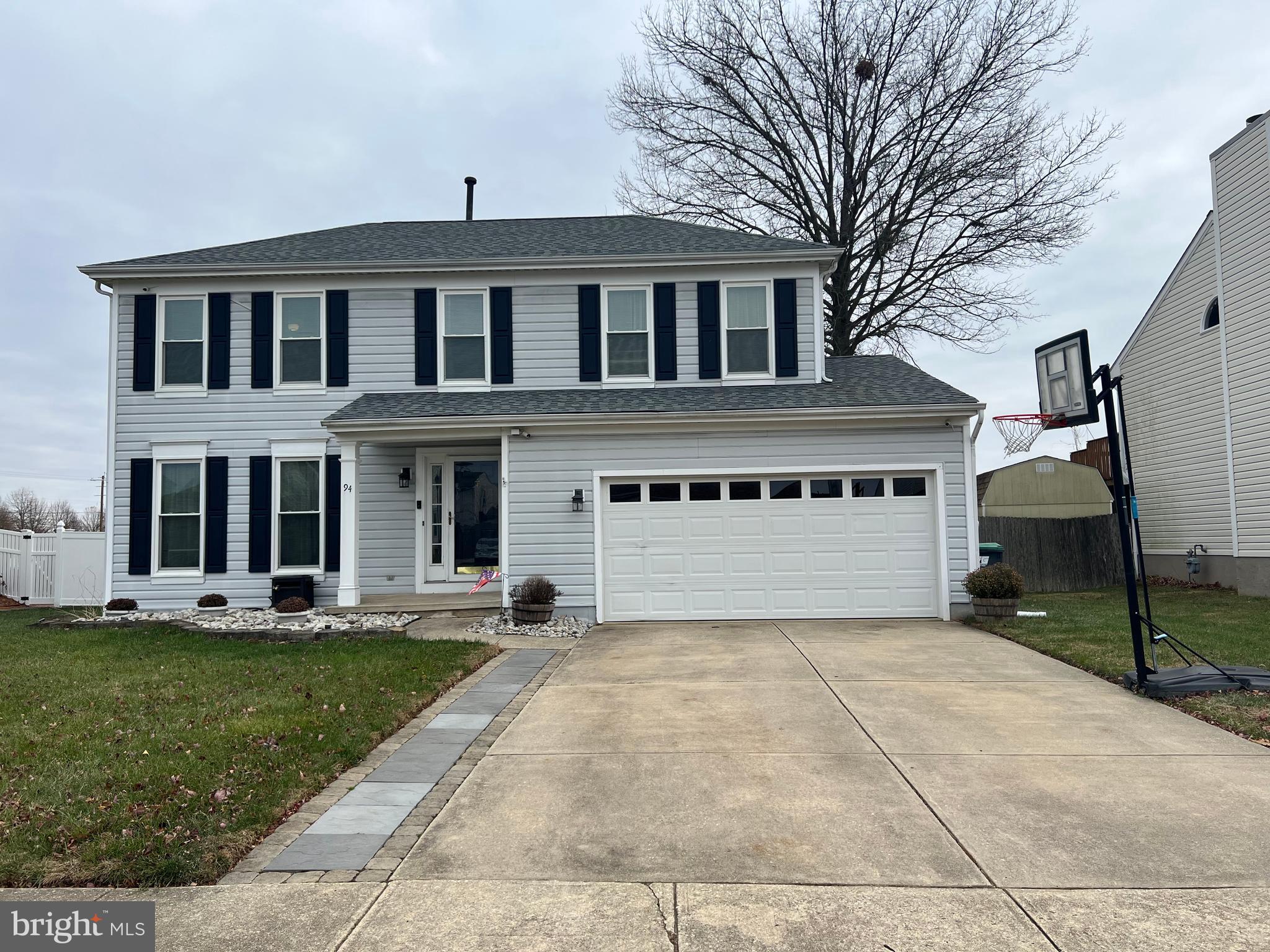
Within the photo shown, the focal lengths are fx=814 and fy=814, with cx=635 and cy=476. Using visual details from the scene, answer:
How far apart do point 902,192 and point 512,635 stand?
16413 millimetres

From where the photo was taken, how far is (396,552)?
13.3m

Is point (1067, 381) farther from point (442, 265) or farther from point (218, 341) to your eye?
point (218, 341)

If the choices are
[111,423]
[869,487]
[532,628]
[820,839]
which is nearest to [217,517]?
[111,423]

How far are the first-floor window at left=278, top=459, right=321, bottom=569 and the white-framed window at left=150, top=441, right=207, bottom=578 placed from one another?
1310 mm

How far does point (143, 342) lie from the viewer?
13.5 meters

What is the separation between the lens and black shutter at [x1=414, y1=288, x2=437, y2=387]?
44.4ft

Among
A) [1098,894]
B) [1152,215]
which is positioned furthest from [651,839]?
[1152,215]

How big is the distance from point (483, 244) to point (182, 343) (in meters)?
5.29

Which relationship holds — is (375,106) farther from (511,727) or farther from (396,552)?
(511,727)

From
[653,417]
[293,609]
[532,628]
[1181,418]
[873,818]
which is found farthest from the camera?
[1181,418]

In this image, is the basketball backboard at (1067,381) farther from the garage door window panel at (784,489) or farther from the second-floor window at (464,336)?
the second-floor window at (464,336)

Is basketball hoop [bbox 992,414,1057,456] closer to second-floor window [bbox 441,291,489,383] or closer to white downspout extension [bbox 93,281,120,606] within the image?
second-floor window [bbox 441,291,489,383]

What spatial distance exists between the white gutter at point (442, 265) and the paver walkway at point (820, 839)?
827 centimetres

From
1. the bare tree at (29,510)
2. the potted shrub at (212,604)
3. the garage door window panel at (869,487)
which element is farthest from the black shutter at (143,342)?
the bare tree at (29,510)
